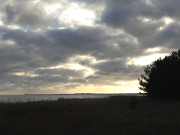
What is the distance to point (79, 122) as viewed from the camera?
14078 mm

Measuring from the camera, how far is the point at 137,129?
469 inches

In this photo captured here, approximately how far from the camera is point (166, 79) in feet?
106

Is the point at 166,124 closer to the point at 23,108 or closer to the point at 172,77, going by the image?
the point at 23,108

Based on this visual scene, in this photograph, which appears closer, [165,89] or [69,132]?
[69,132]

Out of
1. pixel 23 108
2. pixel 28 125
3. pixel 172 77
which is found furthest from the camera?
pixel 172 77

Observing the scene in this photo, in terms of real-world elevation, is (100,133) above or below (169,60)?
below

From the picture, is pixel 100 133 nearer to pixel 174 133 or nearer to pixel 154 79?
pixel 174 133

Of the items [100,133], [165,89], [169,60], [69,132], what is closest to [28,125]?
[69,132]

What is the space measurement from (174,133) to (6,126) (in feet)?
33.9

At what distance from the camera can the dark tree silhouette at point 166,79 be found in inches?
1277

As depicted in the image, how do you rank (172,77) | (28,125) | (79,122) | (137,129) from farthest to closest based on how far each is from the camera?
(172,77) < (79,122) < (28,125) < (137,129)

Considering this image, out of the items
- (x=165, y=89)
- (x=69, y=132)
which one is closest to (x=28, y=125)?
(x=69, y=132)

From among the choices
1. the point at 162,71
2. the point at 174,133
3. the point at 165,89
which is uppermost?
the point at 162,71

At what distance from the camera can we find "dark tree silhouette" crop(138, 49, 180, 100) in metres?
32.4
